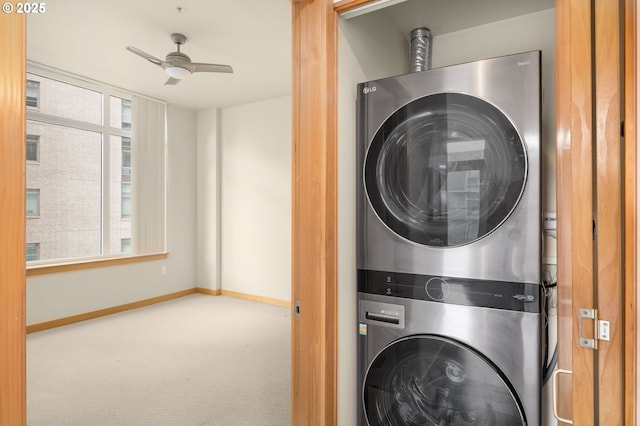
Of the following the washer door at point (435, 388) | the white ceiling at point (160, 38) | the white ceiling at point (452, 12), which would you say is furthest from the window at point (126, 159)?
the washer door at point (435, 388)

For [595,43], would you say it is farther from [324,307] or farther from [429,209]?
[324,307]

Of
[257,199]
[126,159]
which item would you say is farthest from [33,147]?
[257,199]

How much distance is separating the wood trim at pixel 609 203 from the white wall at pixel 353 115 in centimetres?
56

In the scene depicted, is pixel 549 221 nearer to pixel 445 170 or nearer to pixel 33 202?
pixel 445 170

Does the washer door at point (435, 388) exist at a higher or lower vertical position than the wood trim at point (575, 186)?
lower

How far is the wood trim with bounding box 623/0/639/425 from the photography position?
0.96 metres

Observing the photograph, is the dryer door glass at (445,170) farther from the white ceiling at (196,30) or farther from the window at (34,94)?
the window at (34,94)

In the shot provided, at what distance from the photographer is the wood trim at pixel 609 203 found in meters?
1.00

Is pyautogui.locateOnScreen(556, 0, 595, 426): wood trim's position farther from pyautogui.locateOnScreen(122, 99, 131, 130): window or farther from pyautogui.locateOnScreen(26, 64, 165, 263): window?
pyautogui.locateOnScreen(122, 99, 131, 130): window

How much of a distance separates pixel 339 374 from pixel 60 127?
4387 mm

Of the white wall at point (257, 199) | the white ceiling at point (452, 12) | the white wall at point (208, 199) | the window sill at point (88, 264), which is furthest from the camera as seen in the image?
the white wall at point (208, 199)

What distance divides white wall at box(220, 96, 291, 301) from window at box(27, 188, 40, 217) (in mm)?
2306

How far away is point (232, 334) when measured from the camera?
3795 mm

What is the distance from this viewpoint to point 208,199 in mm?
5637
